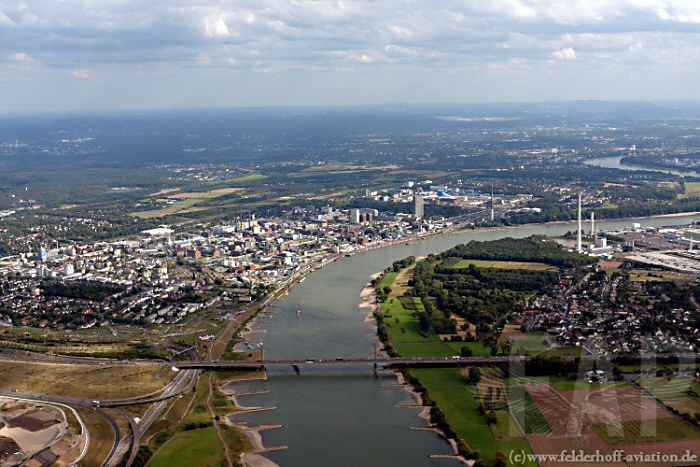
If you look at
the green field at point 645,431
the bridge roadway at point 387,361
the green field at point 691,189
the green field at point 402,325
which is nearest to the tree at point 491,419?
the green field at point 645,431

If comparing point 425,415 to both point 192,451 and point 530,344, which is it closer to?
point 192,451

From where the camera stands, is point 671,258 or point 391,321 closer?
point 391,321

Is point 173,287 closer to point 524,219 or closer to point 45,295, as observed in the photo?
point 45,295

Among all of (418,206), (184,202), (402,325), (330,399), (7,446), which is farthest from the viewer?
(184,202)

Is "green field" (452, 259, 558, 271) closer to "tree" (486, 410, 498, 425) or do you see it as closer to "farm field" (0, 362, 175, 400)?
"tree" (486, 410, 498, 425)

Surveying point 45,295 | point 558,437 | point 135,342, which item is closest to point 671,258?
point 558,437

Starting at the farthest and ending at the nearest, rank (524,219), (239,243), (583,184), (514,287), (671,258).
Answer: (583,184) → (524,219) → (239,243) → (671,258) → (514,287)

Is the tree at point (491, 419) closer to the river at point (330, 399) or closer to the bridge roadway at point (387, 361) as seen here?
the river at point (330, 399)

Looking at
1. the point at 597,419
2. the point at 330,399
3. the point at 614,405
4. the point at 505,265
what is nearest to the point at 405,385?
the point at 330,399
